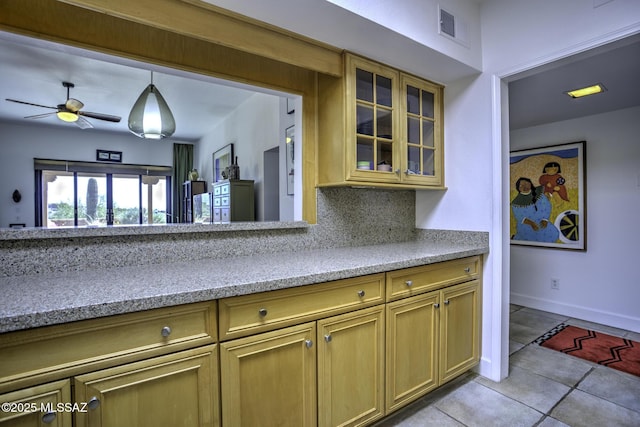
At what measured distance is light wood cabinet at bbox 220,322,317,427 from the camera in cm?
110

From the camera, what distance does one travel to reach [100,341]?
0.90 m

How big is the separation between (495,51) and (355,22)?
3.63 ft

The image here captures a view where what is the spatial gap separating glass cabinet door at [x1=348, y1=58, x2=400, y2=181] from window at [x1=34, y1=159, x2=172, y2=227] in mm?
5892

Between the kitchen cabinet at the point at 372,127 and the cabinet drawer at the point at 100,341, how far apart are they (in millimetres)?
1100

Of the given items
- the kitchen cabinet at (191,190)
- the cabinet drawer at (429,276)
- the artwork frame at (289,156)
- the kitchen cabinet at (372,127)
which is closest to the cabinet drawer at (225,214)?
the artwork frame at (289,156)

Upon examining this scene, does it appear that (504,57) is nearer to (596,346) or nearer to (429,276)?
Result: (429,276)

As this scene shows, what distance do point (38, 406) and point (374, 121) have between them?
1.87 m

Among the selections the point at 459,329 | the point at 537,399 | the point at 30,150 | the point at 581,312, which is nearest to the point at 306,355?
the point at 459,329

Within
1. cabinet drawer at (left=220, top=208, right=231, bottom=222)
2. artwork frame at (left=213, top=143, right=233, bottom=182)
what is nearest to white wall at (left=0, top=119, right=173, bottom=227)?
artwork frame at (left=213, top=143, right=233, bottom=182)

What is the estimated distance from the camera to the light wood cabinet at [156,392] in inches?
35.0

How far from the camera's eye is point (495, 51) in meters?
2.01

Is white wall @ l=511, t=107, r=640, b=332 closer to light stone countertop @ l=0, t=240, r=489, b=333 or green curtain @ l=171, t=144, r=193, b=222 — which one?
light stone countertop @ l=0, t=240, r=489, b=333

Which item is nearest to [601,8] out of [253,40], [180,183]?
[253,40]

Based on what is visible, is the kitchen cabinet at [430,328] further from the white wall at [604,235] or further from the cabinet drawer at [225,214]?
the cabinet drawer at [225,214]
